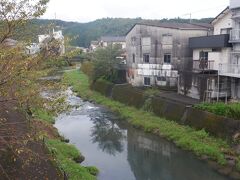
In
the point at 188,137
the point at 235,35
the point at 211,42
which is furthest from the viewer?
the point at 211,42

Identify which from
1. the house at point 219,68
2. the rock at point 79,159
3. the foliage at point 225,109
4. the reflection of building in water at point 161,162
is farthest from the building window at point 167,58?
the rock at point 79,159

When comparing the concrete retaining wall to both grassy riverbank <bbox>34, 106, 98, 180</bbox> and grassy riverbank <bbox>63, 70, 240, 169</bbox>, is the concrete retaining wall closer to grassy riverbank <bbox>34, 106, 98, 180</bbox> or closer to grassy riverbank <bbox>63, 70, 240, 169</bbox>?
grassy riverbank <bbox>63, 70, 240, 169</bbox>

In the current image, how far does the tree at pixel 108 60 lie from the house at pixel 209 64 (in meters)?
10.3

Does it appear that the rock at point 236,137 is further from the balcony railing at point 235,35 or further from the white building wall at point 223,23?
the white building wall at point 223,23

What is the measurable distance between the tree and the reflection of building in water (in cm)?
1573

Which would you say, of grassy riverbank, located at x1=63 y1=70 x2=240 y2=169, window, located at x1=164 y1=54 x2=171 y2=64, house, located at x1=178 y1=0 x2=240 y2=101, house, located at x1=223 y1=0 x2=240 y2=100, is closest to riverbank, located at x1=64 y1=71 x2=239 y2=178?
grassy riverbank, located at x1=63 y1=70 x2=240 y2=169

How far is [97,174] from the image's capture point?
1748cm

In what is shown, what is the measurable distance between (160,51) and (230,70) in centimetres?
890

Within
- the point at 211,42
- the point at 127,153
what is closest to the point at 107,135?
the point at 127,153

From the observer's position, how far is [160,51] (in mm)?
32156

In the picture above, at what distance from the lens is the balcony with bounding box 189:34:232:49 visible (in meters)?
25.6

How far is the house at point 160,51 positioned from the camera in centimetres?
3069

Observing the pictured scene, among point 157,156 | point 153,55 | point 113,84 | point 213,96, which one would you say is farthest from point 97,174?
point 113,84

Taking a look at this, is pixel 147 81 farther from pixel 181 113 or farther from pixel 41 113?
pixel 41 113
